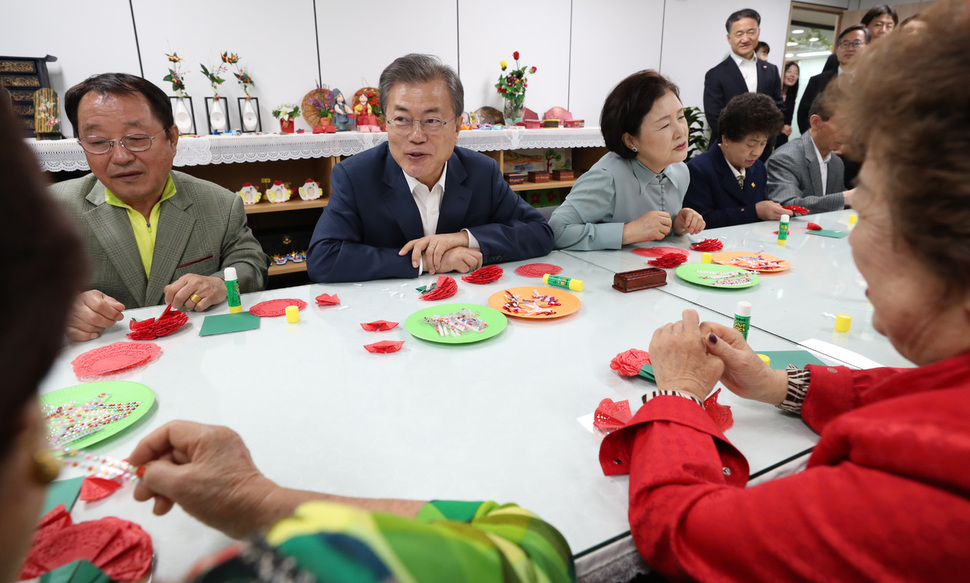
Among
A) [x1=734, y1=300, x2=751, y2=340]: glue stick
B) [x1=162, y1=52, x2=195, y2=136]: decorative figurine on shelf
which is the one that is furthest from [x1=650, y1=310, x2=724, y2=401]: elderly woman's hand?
[x1=162, y1=52, x2=195, y2=136]: decorative figurine on shelf

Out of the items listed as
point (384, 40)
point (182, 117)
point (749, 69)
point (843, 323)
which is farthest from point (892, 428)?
point (749, 69)

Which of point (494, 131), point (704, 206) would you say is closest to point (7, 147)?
point (704, 206)

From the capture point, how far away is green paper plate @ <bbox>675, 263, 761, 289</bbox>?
1.73 m

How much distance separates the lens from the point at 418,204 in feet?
7.34

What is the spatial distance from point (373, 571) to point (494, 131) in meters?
4.37

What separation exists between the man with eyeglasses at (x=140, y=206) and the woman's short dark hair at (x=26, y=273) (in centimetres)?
137

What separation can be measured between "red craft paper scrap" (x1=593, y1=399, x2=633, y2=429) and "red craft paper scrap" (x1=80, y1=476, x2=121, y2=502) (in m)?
0.81

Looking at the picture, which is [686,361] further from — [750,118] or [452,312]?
[750,118]

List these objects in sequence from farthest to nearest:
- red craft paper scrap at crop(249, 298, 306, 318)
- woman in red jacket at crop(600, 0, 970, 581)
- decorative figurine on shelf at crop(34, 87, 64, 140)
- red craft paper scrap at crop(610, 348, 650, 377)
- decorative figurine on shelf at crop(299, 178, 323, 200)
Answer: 1. decorative figurine on shelf at crop(299, 178, 323, 200)
2. decorative figurine on shelf at crop(34, 87, 64, 140)
3. red craft paper scrap at crop(249, 298, 306, 318)
4. red craft paper scrap at crop(610, 348, 650, 377)
5. woman in red jacket at crop(600, 0, 970, 581)

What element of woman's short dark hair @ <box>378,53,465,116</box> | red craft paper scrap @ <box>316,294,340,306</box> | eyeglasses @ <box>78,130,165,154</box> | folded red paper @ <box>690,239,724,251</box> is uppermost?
woman's short dark hair @ <box>378,53,465,116</box>

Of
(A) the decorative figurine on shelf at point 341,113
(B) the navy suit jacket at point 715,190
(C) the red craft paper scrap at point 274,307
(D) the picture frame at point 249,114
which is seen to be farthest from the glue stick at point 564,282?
(D) the picture frame at point 249,114

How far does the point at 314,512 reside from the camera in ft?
1.37

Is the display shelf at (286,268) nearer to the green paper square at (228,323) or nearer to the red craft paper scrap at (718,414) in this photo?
the green paper square at (228,323)

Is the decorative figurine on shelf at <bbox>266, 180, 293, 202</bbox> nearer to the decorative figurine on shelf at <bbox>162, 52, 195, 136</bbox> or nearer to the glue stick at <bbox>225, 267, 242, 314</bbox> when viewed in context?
the decorative figurine on shelf at <bbox>162, 52, 195, 136</bbox>
